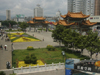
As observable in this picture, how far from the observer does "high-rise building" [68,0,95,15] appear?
81325mm

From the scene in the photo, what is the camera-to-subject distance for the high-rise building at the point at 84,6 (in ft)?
267

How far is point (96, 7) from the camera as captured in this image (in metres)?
91.8

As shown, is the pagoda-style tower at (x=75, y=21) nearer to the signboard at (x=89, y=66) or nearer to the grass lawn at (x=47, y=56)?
the grass lawn at (x=47, y=56)

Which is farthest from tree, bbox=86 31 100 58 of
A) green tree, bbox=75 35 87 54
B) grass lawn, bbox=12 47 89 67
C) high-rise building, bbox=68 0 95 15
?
high-rise building, bbox=68 0 95 15

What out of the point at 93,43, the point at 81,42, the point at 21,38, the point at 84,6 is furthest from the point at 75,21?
the point at 84,6

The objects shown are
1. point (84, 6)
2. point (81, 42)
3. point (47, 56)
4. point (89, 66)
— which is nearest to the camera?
point (89, 66)

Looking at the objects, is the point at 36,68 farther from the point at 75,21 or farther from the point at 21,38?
the point at 75,21

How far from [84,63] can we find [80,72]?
1.00 meters

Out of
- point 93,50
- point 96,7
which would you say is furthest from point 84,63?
point 96,7

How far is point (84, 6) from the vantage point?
85.3m

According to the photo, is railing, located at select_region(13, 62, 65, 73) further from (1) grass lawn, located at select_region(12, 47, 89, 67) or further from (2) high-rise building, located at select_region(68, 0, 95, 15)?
(2) high-rise building, located at select_region(68, 0, 95, 15)

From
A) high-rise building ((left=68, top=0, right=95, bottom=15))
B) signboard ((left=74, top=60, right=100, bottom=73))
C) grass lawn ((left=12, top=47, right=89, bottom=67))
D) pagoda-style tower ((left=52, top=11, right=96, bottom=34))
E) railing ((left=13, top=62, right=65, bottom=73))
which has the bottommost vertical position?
grass lawn ((left=12, top=47, right=89, bottom=67))

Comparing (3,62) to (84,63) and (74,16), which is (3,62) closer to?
(84,63)

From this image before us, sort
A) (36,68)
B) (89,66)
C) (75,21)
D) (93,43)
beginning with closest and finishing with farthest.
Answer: (89,66) < (36,68) < (93,43) < (75,21)
